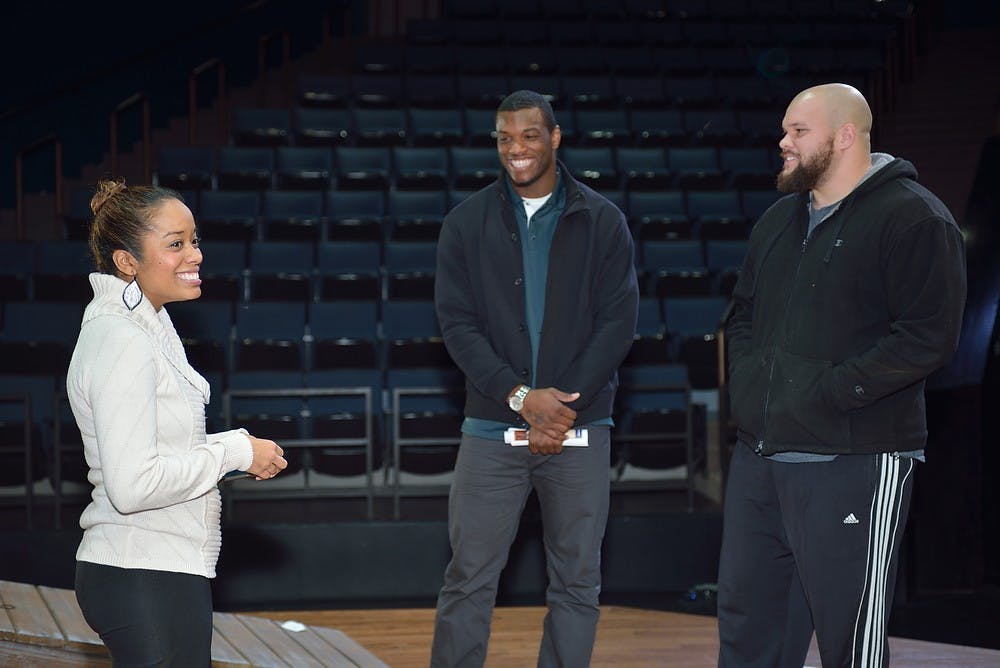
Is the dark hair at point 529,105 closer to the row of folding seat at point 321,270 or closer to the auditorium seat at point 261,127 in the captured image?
the row of folding seat at point 321,270

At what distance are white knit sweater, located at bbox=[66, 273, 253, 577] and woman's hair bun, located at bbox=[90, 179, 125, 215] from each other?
0.36 ft

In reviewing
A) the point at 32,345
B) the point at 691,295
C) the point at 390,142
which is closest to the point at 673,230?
the point at 691,295

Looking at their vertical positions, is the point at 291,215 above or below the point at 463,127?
below

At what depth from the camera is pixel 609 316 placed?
243 cm

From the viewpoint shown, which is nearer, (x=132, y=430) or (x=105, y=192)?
(x=132, y=430)

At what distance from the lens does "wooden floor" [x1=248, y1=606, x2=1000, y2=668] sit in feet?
9.84

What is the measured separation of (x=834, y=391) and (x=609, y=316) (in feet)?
1.90

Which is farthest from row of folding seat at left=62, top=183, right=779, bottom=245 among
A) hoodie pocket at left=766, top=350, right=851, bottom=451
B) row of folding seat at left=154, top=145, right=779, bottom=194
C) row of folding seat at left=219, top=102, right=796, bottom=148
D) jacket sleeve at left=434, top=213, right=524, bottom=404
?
hoodie pocket at left=766, top=350, right=851, bottom=451

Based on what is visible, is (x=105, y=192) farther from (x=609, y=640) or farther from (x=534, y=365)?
(x=609, y=640)

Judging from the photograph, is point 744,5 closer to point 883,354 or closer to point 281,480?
point 281,480

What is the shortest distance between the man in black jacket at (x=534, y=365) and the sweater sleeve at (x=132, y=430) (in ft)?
3.04

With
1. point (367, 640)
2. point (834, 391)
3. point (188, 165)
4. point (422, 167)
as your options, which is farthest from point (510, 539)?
point (188, 165)

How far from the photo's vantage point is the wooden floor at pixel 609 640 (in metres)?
3.00

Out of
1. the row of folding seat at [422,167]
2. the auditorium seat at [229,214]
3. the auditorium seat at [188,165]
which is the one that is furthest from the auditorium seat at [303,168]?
the auditorium seat at [188,165]
